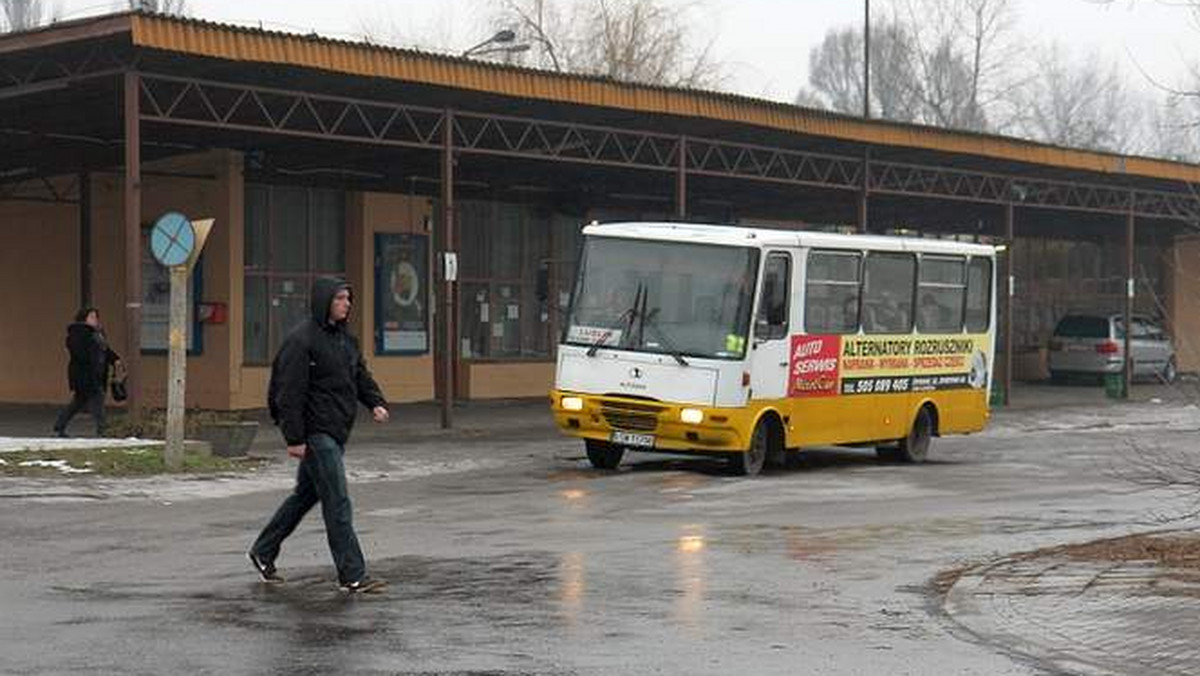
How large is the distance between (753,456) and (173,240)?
7.04 meters

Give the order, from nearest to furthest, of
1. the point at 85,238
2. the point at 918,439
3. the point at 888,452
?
the point at 918,439 < the point at 888,452 < the point at 85,238

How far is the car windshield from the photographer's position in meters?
47.6

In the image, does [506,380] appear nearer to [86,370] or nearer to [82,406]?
[82,406]

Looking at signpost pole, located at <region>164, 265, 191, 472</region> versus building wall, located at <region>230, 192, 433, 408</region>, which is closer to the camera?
signpost pole, located at <region>164, 265, 191, 472</region>

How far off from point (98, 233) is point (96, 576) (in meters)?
22.3

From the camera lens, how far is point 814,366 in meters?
21.6

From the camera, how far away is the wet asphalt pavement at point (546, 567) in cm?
908

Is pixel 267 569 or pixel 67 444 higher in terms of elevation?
pixel 267 569

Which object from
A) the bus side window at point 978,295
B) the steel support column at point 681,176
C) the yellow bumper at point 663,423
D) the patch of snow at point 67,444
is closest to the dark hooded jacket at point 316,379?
the yellow bumper at point 663,423

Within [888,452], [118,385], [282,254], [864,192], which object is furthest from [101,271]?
[888,452]

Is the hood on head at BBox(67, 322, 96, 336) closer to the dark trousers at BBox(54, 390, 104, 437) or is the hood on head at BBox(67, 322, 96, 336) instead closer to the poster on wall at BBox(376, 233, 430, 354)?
the dark trousers at BBox(54, 390, 104, 437)

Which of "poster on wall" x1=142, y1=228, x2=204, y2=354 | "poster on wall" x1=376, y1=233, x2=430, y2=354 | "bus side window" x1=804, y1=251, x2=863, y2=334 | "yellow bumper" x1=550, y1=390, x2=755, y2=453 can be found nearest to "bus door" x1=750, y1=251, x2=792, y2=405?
"yellow bumper" x1=550, y1=390, x2=755, y2=453

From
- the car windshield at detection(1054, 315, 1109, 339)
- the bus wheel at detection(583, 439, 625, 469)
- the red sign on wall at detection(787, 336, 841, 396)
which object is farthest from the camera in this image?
the car windshield at detection(1054, 315, 1109, 339)

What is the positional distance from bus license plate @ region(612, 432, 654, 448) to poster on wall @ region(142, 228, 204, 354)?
42.6 feet
